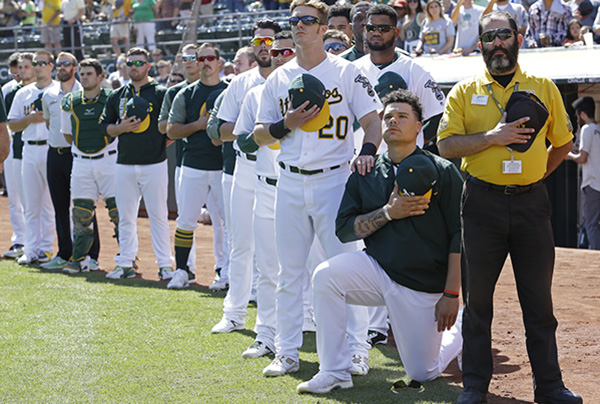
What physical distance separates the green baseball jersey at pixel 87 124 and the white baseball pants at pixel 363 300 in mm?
5634

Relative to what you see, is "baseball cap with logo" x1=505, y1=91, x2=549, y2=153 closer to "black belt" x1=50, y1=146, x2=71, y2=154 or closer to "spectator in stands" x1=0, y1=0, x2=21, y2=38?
"black belt" x1=50, y1=146, x2=71, y2=154

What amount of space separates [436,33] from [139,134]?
621 centimetres

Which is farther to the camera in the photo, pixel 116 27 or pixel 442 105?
pixel 116 27

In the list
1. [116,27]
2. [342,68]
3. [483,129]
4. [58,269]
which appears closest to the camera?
[483,129]

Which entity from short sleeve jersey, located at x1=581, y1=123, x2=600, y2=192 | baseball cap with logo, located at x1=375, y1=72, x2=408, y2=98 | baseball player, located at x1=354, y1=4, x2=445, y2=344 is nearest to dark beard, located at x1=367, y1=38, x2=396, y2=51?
baseball player, located at x1=354, y1=4, x2=445, y2=344

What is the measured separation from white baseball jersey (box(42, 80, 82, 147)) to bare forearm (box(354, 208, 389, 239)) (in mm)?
6353

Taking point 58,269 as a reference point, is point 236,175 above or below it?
above

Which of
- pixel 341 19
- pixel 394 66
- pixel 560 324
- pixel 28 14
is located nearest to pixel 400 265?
pixel 394 66

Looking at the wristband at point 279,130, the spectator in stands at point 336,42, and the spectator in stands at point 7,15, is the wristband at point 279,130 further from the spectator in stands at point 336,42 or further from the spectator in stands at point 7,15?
the spectator in stands at point 7,15

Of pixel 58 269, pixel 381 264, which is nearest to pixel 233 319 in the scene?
pixel 381 264

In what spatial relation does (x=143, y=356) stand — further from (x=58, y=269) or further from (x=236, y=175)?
(x=58, y=269)

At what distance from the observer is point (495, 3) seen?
13.3m

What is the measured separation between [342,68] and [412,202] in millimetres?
1142

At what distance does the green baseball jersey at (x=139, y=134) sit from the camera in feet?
32.1
